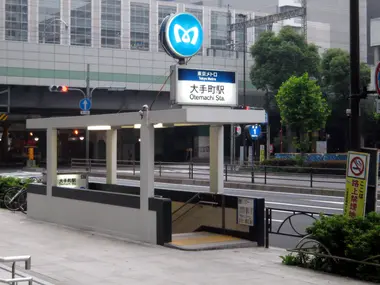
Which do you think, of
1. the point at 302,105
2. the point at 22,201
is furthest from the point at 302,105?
the point at 22,201

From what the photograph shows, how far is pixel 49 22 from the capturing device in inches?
2904

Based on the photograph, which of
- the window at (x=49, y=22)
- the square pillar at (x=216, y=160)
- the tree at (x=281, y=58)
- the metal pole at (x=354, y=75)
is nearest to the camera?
the metal pole at (x=354, y=75)

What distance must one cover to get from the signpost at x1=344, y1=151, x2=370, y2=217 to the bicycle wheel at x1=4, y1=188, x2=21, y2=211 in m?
12.5

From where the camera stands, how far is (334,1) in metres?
77.8

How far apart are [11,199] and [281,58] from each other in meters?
43.8

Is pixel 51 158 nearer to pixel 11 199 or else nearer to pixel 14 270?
pixel 11 199

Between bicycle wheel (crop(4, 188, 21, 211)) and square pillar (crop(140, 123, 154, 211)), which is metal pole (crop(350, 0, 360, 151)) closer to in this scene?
square pillar (crop(140, 123, 154, 211))

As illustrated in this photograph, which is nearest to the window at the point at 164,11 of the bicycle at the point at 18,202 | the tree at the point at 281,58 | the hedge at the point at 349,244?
the tree at the point at 281,58

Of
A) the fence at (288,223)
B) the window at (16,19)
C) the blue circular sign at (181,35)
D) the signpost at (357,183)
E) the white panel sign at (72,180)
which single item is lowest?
the fence at (288,223)

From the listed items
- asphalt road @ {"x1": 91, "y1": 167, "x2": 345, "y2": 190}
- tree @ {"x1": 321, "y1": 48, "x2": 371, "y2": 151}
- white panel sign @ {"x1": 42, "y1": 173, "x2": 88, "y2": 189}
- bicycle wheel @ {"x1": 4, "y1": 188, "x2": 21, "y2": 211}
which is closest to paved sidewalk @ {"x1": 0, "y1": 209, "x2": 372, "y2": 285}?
white panel sign @ {"x1": 42, "y1": 173, "x2": 88, "y2": 189}

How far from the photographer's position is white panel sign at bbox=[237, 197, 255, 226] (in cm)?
1266

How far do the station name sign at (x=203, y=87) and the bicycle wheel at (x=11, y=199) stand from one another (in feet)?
31.5

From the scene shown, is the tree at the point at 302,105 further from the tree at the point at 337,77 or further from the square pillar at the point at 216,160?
the square pillar at the point at 216,160

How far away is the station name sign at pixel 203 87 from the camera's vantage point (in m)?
12.2
